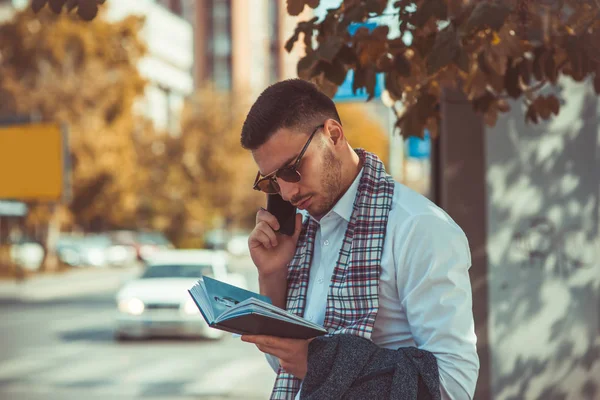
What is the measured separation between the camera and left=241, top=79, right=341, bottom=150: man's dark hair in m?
2.60

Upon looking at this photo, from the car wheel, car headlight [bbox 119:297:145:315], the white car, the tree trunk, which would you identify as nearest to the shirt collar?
the white car

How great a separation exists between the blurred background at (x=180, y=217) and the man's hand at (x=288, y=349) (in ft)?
6.02

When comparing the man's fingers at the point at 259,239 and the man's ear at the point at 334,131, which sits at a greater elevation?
the man's ear at the point at 334,131

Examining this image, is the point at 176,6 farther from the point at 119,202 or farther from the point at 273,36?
the point at 119,202

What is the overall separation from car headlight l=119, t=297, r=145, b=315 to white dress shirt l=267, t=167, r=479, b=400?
553 inches

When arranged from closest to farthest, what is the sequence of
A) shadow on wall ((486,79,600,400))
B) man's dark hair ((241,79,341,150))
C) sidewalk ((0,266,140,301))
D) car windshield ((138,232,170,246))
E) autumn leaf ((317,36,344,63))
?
1. man's dark hair ((241,79,341,150))
2. autumn leaf ((317,36,344,63))
3. shadow on wall ((486,79,600,400))
4. sidewalk ((0,266,140,301))
5. car windshield ((138,232,170,246))

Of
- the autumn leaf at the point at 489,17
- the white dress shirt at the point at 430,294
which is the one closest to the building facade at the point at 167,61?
Result: the autumn leaf at the point at 489,17

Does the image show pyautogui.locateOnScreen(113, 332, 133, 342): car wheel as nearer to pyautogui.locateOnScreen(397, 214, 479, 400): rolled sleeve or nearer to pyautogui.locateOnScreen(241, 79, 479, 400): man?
pyautogui.locateOnScreen(241, 79, 479, 400): man

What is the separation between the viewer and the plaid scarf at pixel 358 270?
248 cm

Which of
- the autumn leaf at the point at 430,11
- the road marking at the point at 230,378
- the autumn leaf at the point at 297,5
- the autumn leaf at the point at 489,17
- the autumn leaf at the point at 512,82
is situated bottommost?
the road marking at the point at 230,378

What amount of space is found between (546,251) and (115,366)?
9.64 m

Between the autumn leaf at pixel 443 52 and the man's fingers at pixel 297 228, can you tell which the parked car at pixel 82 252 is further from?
the man's fingers at pixel 297 228

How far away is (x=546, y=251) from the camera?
18.6 ft

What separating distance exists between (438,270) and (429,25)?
1.81 m
